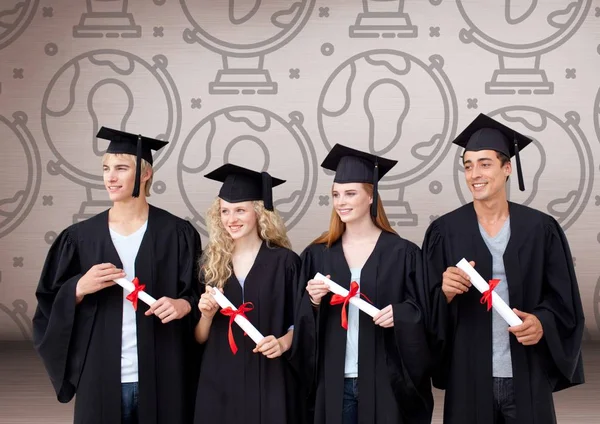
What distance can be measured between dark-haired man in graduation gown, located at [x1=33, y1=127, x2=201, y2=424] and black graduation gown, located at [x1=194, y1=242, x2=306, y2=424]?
0.19m

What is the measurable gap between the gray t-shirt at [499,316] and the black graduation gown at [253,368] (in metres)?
0.97

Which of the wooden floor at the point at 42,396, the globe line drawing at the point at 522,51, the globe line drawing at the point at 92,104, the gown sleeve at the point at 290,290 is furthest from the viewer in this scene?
the globe line drawing at the point at 92,104

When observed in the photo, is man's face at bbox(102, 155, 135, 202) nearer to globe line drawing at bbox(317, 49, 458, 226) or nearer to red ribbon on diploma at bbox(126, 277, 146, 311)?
red ribbon on diploma at bbox(126, 277, 146, 311)

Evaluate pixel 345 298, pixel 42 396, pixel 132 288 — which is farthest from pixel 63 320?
pixel 42 396

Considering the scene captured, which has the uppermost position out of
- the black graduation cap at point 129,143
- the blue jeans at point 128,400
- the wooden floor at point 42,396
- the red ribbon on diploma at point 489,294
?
the black graduation cap at point 129,143

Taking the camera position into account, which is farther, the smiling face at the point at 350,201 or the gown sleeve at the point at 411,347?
the smiling face at the point at 350,201

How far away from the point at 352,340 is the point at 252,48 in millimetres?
3064

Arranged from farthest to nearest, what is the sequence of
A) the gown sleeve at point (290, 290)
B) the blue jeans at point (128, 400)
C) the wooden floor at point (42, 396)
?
the wooden floor at point (42, 396) < the gown sleeve at point (290, 290) < the blue jeans at point (128, 400)

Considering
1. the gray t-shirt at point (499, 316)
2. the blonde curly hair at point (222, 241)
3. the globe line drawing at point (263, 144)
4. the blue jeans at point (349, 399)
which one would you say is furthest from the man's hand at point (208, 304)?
the globe line drawing at point (263, 144)

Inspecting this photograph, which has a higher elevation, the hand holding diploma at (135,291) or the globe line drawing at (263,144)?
the globe line drawing at (263,144)

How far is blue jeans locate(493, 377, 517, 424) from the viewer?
11.8ft

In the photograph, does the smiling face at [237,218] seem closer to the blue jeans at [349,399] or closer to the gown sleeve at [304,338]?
the gown sleeve at [304,338]

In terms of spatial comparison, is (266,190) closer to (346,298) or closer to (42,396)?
(346,298)

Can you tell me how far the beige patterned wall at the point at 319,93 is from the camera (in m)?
5.93
